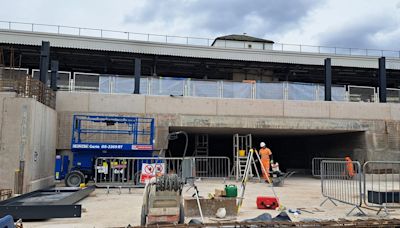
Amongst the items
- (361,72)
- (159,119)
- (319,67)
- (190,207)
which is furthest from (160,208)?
(361,72)

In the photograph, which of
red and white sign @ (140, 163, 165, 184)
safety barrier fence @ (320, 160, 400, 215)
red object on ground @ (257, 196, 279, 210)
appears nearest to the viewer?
safety barrier fence @ (320, 160, 400, 215)

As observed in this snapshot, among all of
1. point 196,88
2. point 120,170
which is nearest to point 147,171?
point 120,170

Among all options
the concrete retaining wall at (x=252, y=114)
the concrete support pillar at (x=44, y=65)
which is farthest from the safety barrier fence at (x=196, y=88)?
the concrete support pillar at (x=44, y=65)

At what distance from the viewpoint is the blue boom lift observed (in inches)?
510

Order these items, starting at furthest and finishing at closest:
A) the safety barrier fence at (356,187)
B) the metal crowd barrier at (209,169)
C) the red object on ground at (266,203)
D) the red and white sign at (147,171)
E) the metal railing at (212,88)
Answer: the metal crowd barrier at (209,169) → the metal railing at (212,88) → the red and white sign at (147,171) → the red object on ground at (266,203) → the safety barrier fence at (356,187)

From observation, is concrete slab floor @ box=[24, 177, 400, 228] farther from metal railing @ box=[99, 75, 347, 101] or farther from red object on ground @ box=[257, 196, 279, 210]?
metal railing @ box=[99, 75, 347, 101]

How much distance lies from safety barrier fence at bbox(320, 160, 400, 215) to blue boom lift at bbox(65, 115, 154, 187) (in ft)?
21.8

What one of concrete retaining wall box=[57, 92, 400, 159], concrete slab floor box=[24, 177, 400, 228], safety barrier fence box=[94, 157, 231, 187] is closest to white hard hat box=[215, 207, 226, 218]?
concrete slab floor box=[24, 177, 400, 228]

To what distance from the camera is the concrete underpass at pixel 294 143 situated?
18016 mm

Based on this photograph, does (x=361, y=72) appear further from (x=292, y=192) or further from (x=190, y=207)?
(x=190, y=207)

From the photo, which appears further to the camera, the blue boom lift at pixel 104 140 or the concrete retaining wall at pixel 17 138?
the blue boom lift at pixel 104 140

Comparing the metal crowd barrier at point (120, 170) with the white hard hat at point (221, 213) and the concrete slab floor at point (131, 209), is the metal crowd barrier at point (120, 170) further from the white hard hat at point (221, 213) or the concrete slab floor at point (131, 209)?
the white hard hat at point (221, 213)

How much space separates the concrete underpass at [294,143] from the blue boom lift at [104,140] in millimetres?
2591

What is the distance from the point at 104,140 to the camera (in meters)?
14.2
